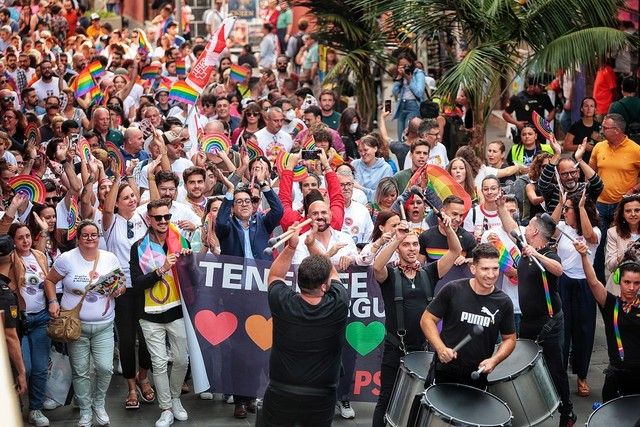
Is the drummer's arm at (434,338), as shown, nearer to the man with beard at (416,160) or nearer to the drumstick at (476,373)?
the drumstick at (476,373)

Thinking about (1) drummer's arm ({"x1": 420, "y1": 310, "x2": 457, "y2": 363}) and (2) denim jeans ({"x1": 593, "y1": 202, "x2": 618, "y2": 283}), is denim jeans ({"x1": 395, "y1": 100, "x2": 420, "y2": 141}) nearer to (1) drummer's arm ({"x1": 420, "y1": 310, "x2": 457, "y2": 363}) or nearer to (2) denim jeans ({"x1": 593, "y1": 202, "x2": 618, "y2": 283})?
(2) denim jeans ({"x1": 593, "y1": 202, "x2": 618, "y2": 283})

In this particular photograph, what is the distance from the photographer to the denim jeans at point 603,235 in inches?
454

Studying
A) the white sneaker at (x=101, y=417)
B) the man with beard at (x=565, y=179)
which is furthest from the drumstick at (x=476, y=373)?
the man with beard at (x=565, y=179)

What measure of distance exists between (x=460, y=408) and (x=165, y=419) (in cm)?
296

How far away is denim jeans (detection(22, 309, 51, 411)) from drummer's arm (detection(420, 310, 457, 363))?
9.95 feet

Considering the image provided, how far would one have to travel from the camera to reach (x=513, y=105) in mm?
16359

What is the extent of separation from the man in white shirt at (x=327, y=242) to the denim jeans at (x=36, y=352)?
195cm

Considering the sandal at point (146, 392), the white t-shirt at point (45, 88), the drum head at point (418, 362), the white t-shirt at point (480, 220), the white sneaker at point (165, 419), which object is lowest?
the white sneaker at point (165, 419)

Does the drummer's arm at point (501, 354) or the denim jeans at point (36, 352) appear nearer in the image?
the drummer's arm at point (501, 354)

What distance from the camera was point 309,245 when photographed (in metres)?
8.62

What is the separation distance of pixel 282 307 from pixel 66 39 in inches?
878

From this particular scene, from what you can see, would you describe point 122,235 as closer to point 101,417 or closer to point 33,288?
point 33,288

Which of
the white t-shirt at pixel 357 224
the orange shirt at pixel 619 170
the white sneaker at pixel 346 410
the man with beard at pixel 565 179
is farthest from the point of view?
the orange shirt at pixel 619 170

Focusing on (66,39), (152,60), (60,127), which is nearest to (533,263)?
(60,127)
